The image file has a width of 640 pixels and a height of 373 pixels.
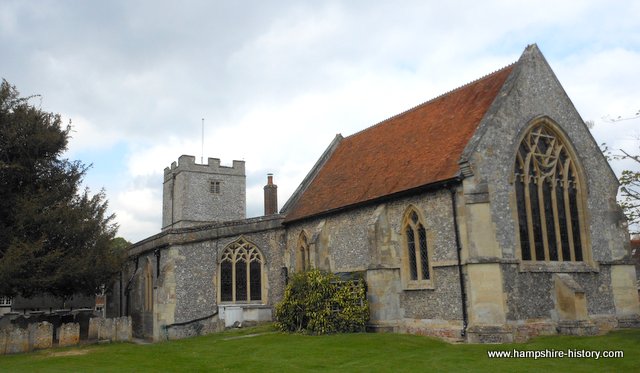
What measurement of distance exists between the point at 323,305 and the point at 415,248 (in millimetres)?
3834

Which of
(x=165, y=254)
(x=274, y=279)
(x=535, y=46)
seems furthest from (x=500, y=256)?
(x=165, y=254)

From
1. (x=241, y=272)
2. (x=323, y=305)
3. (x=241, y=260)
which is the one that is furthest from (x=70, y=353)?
(x=323, y=305)

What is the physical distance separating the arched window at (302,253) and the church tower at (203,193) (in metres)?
30.1

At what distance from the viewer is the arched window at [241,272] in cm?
2331

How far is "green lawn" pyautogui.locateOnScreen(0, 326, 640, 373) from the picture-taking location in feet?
41.4

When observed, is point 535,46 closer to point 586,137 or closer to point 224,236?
point 586,137

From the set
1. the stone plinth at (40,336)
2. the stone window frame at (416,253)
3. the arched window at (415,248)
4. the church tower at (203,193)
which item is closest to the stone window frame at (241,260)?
the stone plinth at (40,336)

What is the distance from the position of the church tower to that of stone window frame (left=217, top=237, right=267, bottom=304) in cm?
2938

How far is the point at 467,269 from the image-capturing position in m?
16.4

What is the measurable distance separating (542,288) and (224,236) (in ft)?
42.1

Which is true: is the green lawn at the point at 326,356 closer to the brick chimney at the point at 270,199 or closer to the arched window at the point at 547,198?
the arched window at the point at 547,198

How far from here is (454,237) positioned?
1702 cm

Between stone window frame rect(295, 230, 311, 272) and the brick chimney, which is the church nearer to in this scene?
stone window frame rect(295, 230, 311, 272)

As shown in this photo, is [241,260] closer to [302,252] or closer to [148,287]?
[302,252]
